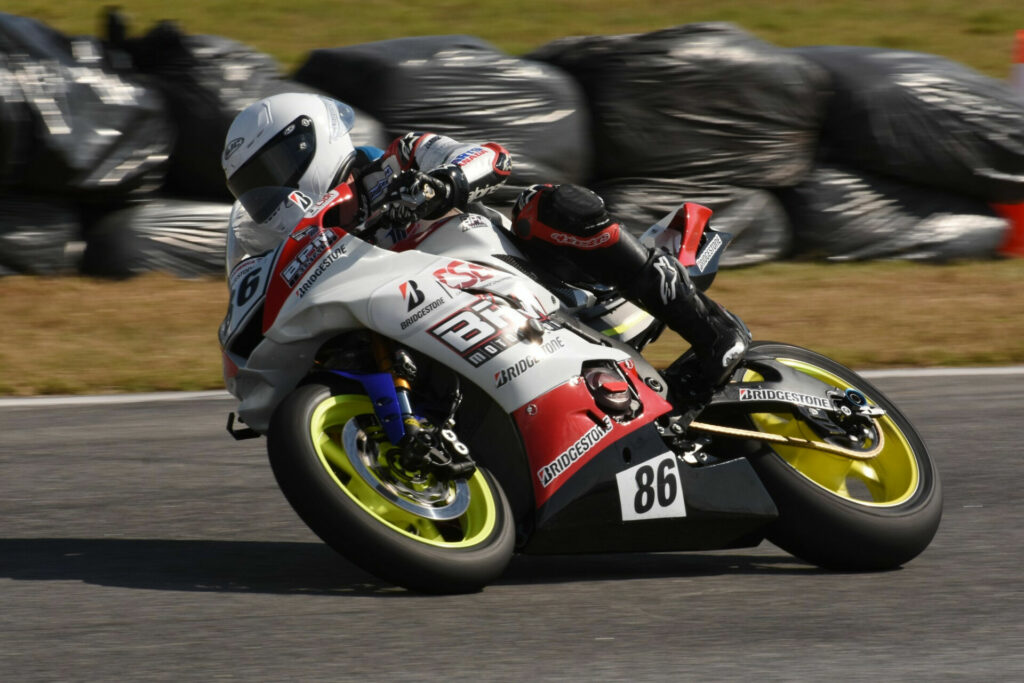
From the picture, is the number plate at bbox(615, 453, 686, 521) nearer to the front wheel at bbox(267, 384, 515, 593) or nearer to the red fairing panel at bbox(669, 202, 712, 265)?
the front wheel at bbox(267, 384, 515, 593)

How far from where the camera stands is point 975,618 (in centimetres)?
376

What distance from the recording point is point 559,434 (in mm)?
4016

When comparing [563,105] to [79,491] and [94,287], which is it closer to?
[94,287]

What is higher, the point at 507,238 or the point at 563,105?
the point at 507,238

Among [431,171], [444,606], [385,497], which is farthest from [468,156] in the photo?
[444,606]

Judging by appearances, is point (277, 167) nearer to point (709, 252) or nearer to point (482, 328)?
point (482, 328)

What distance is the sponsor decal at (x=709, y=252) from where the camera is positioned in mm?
4574

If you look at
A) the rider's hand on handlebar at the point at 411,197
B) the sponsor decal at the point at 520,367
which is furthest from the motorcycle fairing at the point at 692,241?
the rider's hand on handlebar at the point at 411,197

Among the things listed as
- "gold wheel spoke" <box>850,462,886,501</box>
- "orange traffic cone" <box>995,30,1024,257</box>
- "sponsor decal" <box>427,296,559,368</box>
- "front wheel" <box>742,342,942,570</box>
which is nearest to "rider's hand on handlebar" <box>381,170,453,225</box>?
"sponsor decal" <box>427,296,559,368</box>

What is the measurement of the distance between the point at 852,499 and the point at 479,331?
120 centimetres

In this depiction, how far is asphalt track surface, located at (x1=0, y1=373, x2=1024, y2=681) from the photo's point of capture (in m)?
3.35

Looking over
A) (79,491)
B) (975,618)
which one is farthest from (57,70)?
(975,618)

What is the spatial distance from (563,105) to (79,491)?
4.71m

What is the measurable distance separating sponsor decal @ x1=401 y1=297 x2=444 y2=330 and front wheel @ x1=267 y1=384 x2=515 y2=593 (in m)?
0.24
